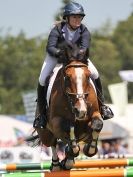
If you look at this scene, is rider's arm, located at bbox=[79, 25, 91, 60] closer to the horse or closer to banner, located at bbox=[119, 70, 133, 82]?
the horse

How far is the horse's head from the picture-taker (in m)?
8.75

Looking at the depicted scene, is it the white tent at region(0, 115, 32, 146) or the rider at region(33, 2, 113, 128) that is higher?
the rider at region(33, 2, 113, 128)

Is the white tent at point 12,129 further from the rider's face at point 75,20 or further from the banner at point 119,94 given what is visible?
the rider's face at point 75,20

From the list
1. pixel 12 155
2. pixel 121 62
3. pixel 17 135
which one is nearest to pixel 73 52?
pixel 12 155

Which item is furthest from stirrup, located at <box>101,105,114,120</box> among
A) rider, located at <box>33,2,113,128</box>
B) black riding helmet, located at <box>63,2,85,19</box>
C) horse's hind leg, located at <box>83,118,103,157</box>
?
black riding helmet, located at <box>63,2,85,19</box>

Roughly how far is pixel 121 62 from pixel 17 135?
7592 centimetres

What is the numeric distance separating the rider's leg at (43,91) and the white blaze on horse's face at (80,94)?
1.12 m

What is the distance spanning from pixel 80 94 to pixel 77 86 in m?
0.14

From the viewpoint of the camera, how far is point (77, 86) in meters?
8.93

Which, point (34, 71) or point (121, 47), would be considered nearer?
point (34, 71)

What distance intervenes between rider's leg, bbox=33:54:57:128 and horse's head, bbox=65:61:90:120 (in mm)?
888

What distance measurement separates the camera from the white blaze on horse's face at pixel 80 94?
28.5ft

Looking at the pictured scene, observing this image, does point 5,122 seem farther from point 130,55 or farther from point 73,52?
point 130,55

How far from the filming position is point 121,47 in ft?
375
